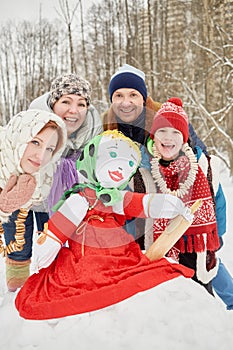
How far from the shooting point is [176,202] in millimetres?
2014

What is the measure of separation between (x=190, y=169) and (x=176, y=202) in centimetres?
32

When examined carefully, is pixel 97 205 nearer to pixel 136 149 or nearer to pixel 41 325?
pixel 136 149

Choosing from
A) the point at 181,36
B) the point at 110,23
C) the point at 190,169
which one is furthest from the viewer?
the point at 110,23

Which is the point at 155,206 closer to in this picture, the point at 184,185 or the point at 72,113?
the point at 184,185

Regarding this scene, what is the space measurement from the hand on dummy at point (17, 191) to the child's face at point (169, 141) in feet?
2.52

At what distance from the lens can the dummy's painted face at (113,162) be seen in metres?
1.96

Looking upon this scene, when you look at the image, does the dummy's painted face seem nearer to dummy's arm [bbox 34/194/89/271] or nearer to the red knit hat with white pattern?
dummy's arm [bbox 34/194/89/271]

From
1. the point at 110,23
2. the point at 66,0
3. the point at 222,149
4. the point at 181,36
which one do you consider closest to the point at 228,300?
the point at 66,0

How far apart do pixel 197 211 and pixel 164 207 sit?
0.34 m

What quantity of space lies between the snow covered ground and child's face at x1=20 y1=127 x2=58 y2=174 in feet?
2.80

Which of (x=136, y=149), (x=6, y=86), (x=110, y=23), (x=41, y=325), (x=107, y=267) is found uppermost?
(x=110, y=23)

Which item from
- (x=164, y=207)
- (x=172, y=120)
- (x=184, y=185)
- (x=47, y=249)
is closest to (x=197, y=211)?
A: (x=184, y=185)

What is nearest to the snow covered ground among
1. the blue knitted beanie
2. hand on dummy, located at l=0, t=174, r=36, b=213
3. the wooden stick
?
the wooden stick

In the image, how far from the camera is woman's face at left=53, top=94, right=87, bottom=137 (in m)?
2.57
